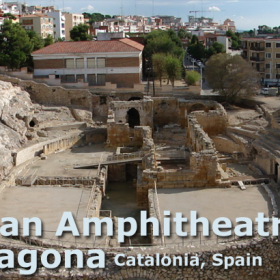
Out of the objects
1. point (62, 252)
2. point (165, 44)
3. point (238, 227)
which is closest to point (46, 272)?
point (62, 252)

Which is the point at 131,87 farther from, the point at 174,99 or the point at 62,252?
the point at 62,252

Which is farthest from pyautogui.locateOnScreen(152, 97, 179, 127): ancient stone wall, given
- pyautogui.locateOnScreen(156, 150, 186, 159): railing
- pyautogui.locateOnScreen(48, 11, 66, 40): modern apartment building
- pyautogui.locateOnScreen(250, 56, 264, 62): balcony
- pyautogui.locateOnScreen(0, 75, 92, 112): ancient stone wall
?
pyautogui.locateOnScreen(48, 11, 66, 40): modern apartment building

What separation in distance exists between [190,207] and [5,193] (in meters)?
8.62

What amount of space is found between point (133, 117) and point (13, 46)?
48.7 ft

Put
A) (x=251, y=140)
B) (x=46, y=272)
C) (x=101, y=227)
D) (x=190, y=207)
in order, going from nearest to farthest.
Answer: (x=46, y=272) → (x=101, y=227) → (x=190, y=207) → (x=251, y=140)

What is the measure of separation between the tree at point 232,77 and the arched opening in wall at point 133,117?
7.25 meters

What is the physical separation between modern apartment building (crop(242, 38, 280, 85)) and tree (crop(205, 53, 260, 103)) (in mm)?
19500

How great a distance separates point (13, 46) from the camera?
47.1 metres

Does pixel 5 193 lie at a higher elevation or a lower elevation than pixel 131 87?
lower

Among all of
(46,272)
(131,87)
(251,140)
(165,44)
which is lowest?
(46,272)

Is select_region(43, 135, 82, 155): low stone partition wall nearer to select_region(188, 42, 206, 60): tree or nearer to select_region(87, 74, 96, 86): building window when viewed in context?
select_region(87, 74, 96, 86): building window

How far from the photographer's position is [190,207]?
20.4 metres

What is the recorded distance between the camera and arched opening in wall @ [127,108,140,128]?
40463 millimetres

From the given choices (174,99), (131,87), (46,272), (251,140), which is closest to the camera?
(46,272)
